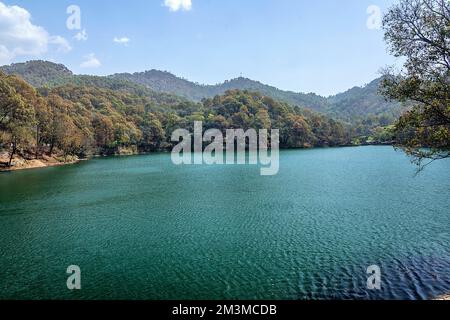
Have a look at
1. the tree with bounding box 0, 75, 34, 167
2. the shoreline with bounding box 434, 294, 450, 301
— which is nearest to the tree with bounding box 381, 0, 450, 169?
the shoreline with bounding box 434, 294, 450, 301

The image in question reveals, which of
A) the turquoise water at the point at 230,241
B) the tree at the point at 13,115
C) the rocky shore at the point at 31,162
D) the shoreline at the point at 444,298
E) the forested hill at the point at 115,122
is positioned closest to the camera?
the shoreline at the point at 444,298

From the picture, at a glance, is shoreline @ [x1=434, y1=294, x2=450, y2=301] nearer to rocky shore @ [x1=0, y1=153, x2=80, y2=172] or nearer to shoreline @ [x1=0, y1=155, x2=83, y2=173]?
shoreline @ [x1=0, y1=155, x2=83, y2=173]

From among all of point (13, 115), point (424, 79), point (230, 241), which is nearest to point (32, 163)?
point (13, 115)

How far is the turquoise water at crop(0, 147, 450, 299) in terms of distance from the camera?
16.0 meters

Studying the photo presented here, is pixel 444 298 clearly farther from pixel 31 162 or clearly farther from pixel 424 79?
pixel 31 162

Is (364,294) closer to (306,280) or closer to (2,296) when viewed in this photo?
(306,280)

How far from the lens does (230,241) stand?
2261cm

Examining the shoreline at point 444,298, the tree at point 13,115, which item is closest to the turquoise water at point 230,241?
the shoreline at point 444,298

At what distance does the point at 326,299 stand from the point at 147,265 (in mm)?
9922

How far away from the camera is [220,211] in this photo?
3122 cm

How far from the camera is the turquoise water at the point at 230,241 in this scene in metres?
16.0

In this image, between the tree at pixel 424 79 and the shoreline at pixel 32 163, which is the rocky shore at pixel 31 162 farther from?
the tree at pixel 424 79

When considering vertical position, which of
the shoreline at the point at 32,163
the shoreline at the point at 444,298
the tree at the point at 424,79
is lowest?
the shoreline at the point at 444,298
